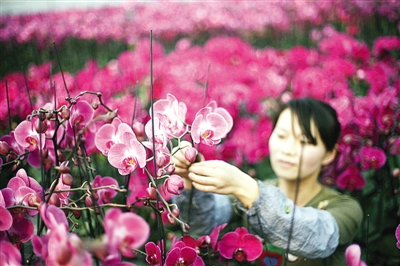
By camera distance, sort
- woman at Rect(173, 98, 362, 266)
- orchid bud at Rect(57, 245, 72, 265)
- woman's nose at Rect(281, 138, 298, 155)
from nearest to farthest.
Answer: orchid bud at Rect(57, 245, 72, 265) < woman at Rect(173, 98, 362, 266) < woman's nose at Rect(281, 138, 298, 155)

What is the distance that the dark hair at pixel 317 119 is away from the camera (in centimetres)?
103

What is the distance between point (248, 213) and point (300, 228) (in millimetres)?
115

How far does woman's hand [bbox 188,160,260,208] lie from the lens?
26.4 inches

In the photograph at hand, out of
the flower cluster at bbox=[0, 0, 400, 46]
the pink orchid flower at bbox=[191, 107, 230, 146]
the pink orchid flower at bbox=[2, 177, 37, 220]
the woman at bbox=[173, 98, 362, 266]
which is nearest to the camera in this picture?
the pink orchid flower at bbox=[2, 177, 37, 220]

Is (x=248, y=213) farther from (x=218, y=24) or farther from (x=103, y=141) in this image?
(x=218, y=24)

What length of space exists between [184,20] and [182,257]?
318cm

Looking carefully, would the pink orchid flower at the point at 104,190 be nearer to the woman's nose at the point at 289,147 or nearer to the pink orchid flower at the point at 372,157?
the woman's nose at the point at 289,147

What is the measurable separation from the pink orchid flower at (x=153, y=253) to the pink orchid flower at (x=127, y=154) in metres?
0.11

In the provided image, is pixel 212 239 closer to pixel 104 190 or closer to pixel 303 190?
pixel 104 190

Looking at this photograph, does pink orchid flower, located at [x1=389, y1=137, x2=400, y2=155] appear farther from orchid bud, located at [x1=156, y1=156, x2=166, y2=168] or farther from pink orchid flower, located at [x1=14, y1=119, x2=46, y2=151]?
pink orchid flower, located at [x1=14, y1=119, x2=46, y2=151]

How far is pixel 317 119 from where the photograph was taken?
1.04m

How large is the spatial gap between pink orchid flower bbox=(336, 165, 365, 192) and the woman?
0.08 meters

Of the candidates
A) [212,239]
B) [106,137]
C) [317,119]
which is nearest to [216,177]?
[212,239]

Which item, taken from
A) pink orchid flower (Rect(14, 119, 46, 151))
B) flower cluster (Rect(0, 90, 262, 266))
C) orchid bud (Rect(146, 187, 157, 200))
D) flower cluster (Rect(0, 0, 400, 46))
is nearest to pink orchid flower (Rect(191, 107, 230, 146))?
flower cluster (Rect(0, 90, 262, 266))
